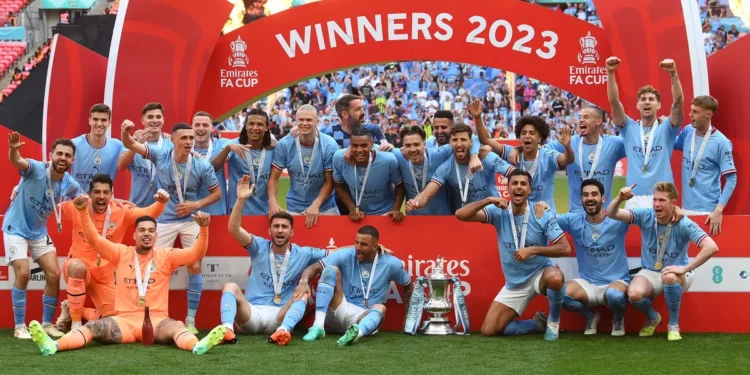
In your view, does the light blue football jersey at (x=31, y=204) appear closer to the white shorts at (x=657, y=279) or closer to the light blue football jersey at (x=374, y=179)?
the light blue football jersey at (x=374, y=179)

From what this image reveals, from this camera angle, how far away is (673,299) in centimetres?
874

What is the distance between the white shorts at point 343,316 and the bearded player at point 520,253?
117 cm

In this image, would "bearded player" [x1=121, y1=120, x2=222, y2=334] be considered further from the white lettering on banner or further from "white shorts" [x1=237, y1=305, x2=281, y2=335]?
the white lettering on banner

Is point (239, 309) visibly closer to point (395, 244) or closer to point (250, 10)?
point (395, 244)

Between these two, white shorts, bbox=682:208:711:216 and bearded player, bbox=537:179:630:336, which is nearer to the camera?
bearded player, bbox=537:179:630:336

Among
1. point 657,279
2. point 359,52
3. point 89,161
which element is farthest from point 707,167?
point 89,161

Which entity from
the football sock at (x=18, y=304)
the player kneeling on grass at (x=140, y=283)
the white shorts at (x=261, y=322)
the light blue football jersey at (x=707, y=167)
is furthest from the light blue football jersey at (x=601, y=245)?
the football sock at (x=18, y=304)

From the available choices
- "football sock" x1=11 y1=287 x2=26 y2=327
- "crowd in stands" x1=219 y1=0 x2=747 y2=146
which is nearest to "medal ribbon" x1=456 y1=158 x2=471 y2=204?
"football sock" x1=11 y1=287 x2=26 y2=327

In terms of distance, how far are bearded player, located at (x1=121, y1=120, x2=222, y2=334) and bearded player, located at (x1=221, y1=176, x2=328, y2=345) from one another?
752 millimetres

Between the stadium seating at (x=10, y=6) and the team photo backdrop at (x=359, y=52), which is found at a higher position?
the stadium seating at (x=10, y=6)

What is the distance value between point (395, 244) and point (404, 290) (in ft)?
1.51

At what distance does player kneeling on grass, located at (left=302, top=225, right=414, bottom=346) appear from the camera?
912 centimetres

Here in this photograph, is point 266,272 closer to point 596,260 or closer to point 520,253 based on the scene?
point 520,253

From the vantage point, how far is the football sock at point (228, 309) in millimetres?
8758
